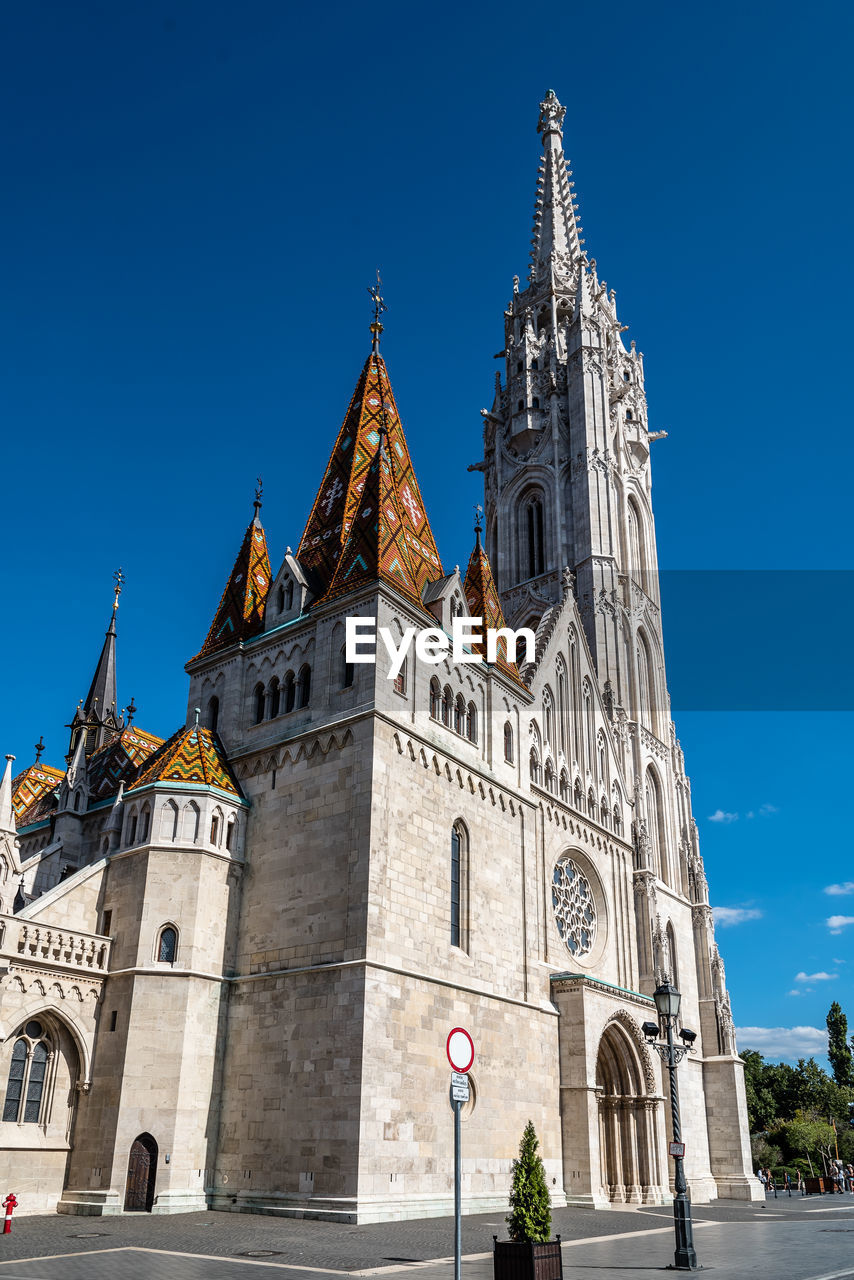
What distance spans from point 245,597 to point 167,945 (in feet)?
35.0

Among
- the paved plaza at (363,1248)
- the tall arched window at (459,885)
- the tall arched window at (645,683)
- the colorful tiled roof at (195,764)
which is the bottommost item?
the paved plaza at (363,1248)

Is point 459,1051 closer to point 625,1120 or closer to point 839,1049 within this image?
point 625,1120

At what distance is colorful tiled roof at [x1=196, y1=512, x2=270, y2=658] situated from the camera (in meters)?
29.8

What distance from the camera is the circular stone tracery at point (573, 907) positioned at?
103 ft

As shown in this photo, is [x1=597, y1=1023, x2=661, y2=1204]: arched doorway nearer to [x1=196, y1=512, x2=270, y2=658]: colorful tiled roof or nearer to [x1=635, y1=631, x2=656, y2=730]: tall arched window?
[x1=635, y1=631, x2=656, y2=730]: tall arched window

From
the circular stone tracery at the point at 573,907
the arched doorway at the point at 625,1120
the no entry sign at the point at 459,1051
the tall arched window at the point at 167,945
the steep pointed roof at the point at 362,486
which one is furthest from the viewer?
the circular stone tracery at the point at 573,907

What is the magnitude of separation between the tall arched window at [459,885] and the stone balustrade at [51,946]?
8297 millimetres

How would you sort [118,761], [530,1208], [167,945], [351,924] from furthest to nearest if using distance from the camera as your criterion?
[118,761]
[167,945]
[351,924]
[530,1208]

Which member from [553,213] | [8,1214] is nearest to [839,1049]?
[553,213]

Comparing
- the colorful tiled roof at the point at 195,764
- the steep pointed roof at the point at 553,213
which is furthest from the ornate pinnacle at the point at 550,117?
the colorful tiled roof at the point at 195,764

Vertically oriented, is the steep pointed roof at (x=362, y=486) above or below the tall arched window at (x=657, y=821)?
above

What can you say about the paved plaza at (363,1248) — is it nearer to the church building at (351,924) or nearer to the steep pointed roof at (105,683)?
the church building at (351,924)

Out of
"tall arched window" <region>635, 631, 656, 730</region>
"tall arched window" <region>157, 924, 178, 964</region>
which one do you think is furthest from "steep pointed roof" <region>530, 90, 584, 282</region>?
"tall arched window" <region>157, 924, 178, 964</region>

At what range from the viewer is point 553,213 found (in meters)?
55.7
